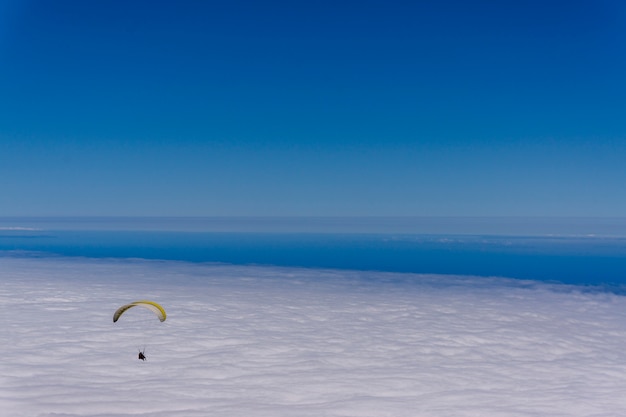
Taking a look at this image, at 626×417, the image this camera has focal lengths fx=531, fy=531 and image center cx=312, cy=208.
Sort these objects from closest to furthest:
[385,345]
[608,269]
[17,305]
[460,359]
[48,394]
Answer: [48,394]
[460,359]
[385,345]
[17,305]
[608,269]

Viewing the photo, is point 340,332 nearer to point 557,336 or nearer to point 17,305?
point 557,336

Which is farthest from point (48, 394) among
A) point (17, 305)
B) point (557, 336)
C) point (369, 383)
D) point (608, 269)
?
point (608, 269)

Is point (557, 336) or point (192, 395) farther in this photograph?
point (557, 336)

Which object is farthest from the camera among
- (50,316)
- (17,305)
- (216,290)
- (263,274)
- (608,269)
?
(608,269)

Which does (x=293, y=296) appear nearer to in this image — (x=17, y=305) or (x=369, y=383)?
(x=17, y=305)

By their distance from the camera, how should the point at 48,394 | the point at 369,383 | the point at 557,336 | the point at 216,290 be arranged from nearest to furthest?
the point at 48,394 → the point at 369,383 → the point at 557,336 → the point at 216,290

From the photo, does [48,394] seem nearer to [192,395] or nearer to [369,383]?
[192,395]

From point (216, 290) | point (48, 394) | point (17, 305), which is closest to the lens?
point (48, 394)

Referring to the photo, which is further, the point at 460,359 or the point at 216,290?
the point at 216,290

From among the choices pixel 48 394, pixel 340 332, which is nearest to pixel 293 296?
pixel 340 332
